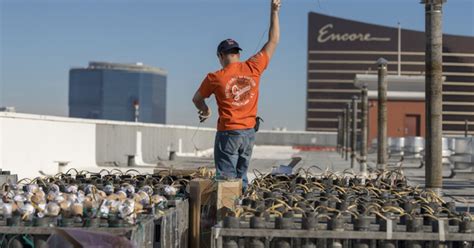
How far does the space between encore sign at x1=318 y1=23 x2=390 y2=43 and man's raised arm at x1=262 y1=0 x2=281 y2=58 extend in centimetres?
13175

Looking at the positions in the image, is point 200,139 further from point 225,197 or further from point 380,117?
point 225,197

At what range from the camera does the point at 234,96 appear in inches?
278

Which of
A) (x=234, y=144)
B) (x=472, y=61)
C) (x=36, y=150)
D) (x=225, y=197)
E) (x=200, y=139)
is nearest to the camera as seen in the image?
(x=225, y=197)

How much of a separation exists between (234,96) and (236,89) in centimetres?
7

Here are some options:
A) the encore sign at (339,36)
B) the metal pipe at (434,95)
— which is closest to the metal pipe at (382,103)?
the metal pipe at (434,95)

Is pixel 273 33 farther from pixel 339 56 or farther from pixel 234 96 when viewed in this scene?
pixel 339 56

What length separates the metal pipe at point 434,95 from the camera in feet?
36.5

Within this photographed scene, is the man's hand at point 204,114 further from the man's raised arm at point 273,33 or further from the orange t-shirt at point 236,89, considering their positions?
the man's raised arm at point 273,33

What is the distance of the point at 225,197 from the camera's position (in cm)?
643

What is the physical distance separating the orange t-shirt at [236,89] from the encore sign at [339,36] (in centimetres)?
13200

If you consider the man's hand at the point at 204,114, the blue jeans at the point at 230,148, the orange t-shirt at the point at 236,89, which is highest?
the orange t-shirt at the point at 236,89

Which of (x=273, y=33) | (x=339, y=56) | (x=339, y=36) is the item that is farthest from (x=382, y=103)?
(x=339, y=36)

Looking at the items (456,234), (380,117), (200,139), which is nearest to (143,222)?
(456,234)

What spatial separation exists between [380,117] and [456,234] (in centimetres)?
1939
